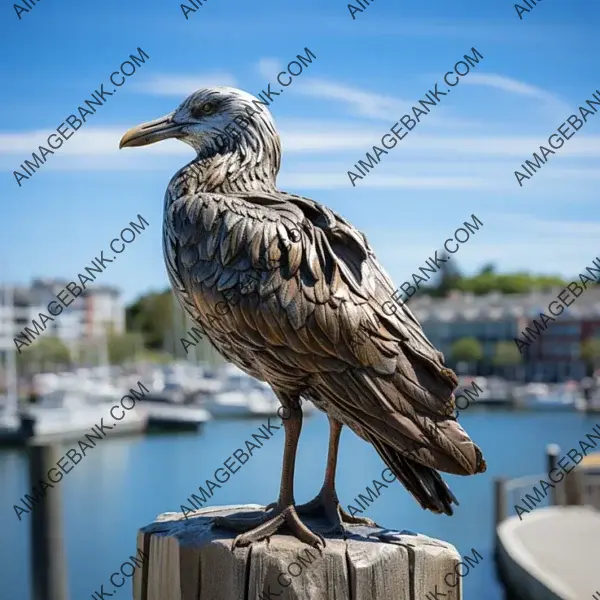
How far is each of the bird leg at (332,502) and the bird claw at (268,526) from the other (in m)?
0.21

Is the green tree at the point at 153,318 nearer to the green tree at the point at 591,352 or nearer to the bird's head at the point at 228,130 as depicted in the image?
the green tree at the point at 591,352

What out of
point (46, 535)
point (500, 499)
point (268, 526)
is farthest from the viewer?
point (500, 499)

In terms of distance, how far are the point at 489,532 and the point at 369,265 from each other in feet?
55.4

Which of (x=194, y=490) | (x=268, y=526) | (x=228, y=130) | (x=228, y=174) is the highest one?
(x=228, y=130)

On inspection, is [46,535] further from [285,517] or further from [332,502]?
[285,517]

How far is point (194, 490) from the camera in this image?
2506cm

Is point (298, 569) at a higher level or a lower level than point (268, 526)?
lower

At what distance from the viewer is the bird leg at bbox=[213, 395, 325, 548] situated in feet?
11.3

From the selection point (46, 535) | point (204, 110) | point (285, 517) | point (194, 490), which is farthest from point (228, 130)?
point (194, 490)

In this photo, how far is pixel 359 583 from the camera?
10.6ft

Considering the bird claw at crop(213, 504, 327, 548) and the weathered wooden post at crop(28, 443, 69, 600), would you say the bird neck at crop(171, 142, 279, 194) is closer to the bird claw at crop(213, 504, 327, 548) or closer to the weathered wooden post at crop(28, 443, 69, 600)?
the bird claw at crop(213, 504, 327, 548)

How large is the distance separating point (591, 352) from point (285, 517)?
6529cm

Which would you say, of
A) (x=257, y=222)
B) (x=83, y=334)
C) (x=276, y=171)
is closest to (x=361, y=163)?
(x=276, y=171)

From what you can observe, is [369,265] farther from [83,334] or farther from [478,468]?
[83,334]
